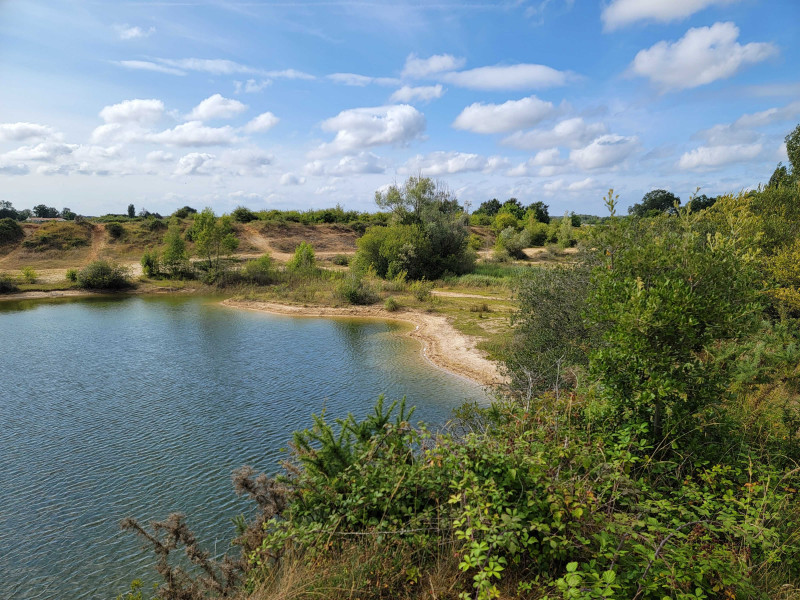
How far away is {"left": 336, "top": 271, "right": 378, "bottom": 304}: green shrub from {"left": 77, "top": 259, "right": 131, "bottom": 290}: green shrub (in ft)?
68.6

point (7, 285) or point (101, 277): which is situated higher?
point (101, 277)

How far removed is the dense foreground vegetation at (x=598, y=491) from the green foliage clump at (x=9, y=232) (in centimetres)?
5936

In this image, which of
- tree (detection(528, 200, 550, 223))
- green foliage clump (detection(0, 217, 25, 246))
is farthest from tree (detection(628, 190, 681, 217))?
green foliage clump (detection(0, 217, 25, 246))

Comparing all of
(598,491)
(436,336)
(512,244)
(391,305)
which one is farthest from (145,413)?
(512,244)

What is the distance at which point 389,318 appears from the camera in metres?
29.8

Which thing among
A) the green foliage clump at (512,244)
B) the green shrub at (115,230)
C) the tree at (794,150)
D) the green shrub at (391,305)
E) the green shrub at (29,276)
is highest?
the tree at (794,150)

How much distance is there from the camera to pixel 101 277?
3900cm

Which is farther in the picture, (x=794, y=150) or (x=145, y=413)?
(x=794, y=150)

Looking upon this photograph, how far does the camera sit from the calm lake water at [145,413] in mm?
8008

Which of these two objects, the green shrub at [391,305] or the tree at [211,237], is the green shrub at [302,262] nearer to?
the tree at [211,237]

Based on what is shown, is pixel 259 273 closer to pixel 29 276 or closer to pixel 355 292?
pixel 355 292

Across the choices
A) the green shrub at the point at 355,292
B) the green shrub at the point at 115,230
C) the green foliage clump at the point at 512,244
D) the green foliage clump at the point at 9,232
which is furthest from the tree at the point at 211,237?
the green foliage clump at the point at 512,244

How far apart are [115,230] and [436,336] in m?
50.3

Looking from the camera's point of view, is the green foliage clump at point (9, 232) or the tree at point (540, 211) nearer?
the green foliage clump at point (9, 232)
